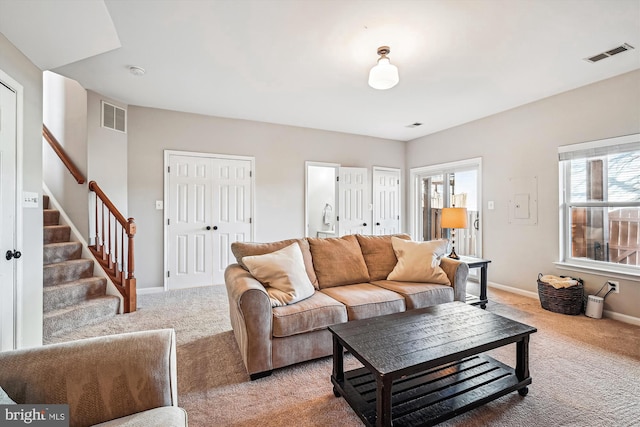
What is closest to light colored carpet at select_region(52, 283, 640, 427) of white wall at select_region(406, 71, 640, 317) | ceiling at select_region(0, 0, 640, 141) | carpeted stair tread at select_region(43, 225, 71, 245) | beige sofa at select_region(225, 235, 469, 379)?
beige sofa at select_region(225, 235, 469, 379)

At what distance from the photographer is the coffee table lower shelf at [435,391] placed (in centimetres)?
152

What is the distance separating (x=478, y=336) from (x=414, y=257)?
3.93ft

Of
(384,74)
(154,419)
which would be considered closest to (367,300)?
(154,419)

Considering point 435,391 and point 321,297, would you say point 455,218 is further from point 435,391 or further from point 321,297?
point 435,391

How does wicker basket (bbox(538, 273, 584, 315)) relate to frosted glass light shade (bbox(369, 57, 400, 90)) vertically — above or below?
below

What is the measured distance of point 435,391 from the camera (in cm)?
168

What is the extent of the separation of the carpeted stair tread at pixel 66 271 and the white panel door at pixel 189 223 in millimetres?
981

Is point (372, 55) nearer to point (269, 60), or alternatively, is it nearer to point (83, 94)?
point (269, 60)

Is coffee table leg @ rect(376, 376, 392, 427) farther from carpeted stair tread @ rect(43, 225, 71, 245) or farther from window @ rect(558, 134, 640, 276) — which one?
carpeted stair tread @ rect(43, 225, 71, 245)

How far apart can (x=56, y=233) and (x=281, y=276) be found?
305cm

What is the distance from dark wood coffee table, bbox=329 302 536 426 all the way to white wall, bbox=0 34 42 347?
7.74 feet

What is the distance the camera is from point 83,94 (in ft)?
11.7

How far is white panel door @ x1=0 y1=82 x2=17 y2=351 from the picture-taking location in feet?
6.36

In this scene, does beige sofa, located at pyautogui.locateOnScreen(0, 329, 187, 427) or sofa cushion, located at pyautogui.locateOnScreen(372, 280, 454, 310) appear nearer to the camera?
beige sofa, located at pyautogui.locateOnScreen(0, 329, 187, 427)
